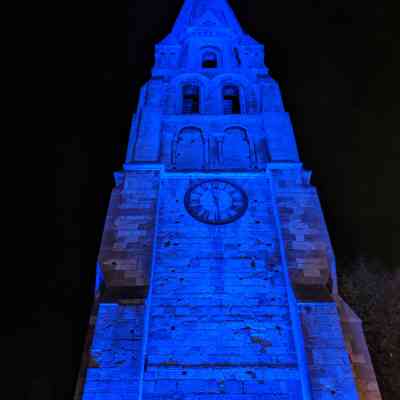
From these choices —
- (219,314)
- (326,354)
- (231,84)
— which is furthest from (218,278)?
(231,84)

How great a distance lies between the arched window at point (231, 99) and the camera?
1958cm

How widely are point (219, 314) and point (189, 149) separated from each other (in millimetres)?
7548

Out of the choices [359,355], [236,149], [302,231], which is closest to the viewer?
[359,355]

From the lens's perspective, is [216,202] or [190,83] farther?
[190,83]

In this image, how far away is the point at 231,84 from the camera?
20047 mm

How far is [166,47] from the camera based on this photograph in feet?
73.8

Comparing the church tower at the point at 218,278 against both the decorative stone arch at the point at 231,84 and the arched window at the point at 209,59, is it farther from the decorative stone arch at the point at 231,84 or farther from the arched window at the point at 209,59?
the arched window at the point at 209,59

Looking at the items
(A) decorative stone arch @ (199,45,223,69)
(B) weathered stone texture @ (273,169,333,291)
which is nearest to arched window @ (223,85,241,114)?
(A) decorative stone arch @ (199,45,223,69)

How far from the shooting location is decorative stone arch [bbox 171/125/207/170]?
15391 millimetres

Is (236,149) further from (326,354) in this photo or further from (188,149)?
(326,354)

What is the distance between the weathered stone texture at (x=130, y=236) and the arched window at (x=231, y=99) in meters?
7.23

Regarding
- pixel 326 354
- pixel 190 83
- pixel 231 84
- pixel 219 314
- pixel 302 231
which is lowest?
pixel 326 354

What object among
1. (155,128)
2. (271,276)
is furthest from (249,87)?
(271,276)

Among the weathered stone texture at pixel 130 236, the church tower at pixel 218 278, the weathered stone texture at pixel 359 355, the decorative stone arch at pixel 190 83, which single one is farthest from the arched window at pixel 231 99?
the weathered stone texture at pixel 359 355
